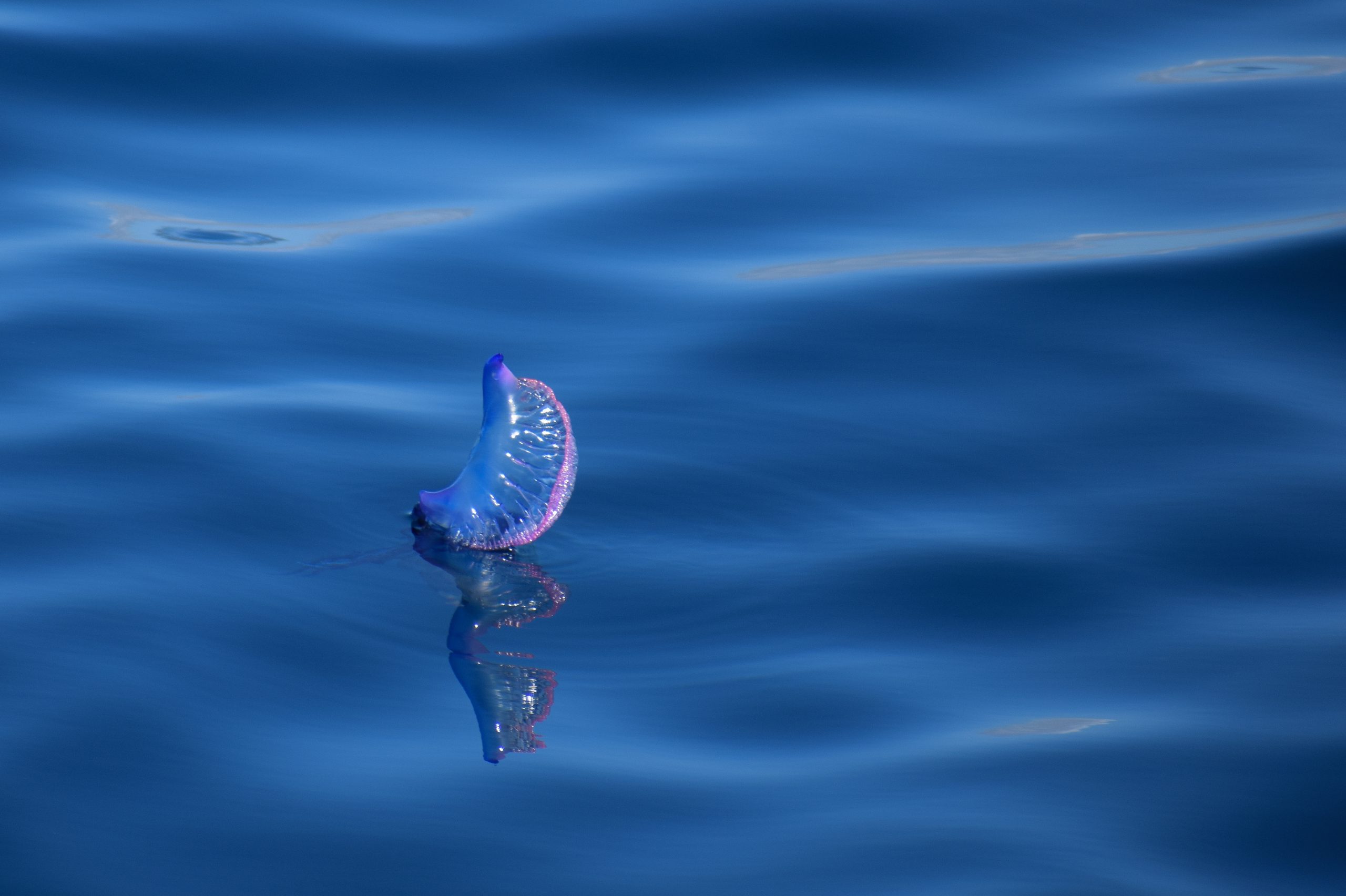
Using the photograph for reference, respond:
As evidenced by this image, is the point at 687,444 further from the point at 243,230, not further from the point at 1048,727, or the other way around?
the point at 243,230

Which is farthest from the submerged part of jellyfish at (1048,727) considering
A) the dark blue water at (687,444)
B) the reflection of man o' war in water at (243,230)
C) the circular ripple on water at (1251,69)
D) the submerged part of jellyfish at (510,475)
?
the circular ripple on water at (1251,69)

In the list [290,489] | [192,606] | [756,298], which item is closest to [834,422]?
[756,298]

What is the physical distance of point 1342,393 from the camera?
9.47 feet

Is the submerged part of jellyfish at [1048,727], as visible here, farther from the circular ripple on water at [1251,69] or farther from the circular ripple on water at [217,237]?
the circular ripple on water at [1251,69]

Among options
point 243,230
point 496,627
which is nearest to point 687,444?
point 496,627

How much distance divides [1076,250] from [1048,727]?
5.49 feet

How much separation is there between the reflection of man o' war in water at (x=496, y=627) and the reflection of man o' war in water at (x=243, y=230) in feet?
4.35

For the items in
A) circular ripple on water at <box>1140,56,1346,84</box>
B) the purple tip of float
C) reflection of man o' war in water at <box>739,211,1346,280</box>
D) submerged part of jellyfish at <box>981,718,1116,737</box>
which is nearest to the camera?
submerged part of jellyfish at <box>981,718,1116,737</box>

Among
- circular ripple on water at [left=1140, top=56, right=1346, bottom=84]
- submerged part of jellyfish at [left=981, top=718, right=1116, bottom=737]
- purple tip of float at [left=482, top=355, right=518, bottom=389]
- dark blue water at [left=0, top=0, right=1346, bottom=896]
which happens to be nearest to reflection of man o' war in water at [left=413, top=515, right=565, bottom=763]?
dark blue water at [left=0, top=0, right=1346, bottom=896]

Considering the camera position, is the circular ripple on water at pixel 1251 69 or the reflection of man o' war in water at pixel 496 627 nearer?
the reflection of man o' war in water at pixel 496 627

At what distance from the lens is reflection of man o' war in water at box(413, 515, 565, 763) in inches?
77.0

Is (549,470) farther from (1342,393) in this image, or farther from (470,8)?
(470,8)

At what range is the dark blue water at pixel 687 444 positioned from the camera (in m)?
1.81

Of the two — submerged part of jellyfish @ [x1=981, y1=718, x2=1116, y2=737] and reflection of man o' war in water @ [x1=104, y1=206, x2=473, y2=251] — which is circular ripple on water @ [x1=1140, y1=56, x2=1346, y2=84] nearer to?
reflection of man o' war in water @ [x1=104, y1=206, x2=473, y2=251]
